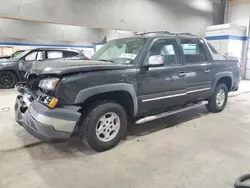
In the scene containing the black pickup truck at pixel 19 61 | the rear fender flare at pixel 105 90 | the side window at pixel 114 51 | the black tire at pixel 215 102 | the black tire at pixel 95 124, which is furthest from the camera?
the black pickup truck at pixel 19 61

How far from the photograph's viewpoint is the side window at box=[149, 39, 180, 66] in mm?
3312

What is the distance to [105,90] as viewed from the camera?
2703 mm

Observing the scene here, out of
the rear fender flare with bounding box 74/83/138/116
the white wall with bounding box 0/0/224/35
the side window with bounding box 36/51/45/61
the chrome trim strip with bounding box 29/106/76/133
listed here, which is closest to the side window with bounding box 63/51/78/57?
the side window with bounding box 36/51/45/61

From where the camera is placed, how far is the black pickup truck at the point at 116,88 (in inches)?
97.0

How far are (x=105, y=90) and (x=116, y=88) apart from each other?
0.51 ft

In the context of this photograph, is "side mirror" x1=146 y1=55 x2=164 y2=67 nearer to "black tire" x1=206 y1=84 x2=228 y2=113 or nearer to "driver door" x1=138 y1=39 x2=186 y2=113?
"driver door" x1=138 y1=39 x2=186 y2=113

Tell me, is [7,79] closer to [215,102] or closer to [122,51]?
[122,51]

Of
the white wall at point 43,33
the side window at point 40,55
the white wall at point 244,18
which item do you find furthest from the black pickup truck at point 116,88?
the white wall at point 43,33

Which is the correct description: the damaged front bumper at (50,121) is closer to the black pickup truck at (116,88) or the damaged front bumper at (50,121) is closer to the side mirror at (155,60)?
the black pickup truck at (116,88)

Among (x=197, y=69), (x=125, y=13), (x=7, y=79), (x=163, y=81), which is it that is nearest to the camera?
(x=163, y=81)

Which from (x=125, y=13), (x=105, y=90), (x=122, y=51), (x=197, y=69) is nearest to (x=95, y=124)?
(x=105, y=90)

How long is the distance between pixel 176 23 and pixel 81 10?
178 inches

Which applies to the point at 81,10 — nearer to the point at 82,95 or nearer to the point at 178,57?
the point at 178,57

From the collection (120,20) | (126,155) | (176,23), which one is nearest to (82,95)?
(126,155)
